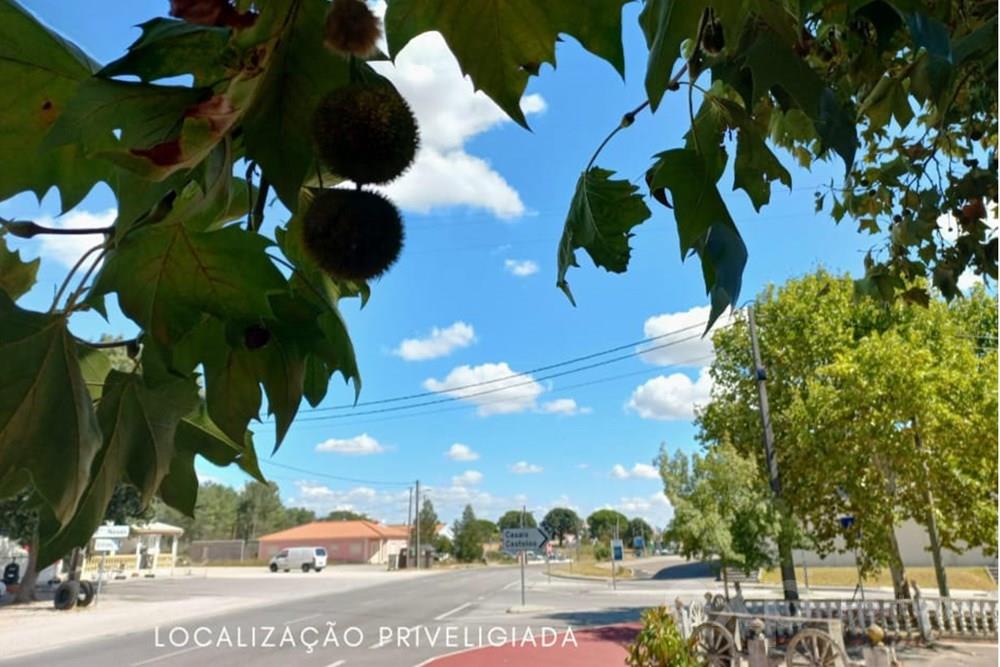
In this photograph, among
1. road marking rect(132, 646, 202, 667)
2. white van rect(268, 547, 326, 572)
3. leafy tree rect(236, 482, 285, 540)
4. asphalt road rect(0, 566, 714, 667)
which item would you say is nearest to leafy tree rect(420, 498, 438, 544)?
white van rect(268, 547, 326, 572)

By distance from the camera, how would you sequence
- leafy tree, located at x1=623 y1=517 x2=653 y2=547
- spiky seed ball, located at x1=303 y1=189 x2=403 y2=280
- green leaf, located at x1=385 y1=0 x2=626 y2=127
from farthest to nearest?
1. leafy tree, located at x1=623 y1=517 x2=653 y2=547
2. spiky seed ball, located at x1=303 y1=189 x2=403 y2=280
3. green leaf, located at x1=385 y1=0 x2=626 y2=127

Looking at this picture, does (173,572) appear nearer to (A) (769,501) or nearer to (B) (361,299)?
(A) (769,501)

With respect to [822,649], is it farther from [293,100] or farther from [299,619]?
[299,619]

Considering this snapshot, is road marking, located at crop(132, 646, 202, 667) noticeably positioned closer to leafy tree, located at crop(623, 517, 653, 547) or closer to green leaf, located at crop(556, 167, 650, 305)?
green leaf, located at crop(556, 167, 650, 305)

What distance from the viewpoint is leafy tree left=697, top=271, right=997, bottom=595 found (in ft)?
40.5

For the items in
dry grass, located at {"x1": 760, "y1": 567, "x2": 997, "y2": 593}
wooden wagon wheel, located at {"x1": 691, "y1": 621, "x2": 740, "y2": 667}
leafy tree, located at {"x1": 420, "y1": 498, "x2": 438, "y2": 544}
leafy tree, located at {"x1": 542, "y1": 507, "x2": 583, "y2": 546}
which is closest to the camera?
wooden wagon wheel, located at {"x1": 691, "y1": 621, "x2": 740, "y2": 667}

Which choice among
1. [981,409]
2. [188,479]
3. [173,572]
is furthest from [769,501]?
[173,572]

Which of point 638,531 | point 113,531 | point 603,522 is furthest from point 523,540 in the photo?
point 603,522

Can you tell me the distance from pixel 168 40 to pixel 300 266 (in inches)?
16.8

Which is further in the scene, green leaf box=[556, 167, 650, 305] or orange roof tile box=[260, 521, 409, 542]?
orange roof tile box=[260, 521, 409, 542]

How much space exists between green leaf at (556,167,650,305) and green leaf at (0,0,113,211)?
821 mm

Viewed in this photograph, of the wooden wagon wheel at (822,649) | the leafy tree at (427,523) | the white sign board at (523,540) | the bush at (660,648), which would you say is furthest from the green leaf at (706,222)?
the leafy tree at (427,523)

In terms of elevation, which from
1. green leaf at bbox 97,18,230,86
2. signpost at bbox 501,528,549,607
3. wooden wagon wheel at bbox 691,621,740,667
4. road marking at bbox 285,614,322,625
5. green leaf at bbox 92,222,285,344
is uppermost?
green leaf at bbox 97,18,230,86

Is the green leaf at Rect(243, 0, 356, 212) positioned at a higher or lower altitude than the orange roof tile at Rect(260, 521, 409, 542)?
higher
